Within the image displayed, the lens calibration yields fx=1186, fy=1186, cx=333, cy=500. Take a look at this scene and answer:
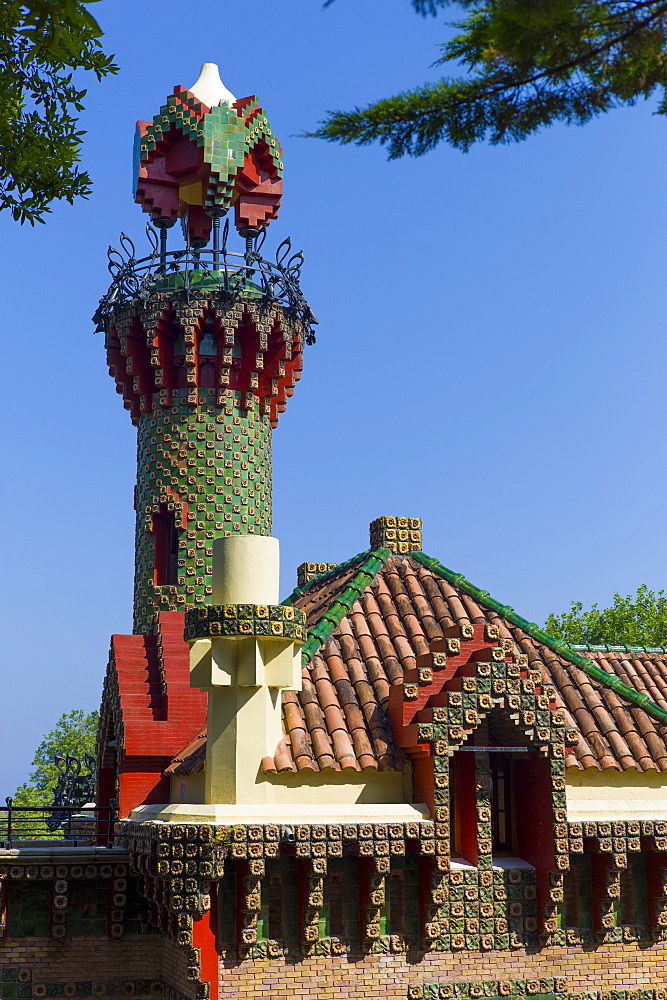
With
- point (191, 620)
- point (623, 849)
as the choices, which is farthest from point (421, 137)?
point (623, 849)

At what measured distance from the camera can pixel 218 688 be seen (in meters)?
15.3

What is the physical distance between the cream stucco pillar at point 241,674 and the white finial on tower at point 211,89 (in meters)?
12.6

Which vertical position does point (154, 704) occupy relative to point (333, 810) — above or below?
above

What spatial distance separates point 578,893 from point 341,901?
340 centimetres

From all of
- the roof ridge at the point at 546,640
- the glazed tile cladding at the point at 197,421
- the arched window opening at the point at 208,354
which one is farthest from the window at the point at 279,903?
the arched window opening at the point at 208,354

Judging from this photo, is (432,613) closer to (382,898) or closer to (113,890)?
(382,898)

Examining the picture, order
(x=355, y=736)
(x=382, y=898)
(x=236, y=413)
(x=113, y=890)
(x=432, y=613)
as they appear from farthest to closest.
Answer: (x=236, y=413) < (x=432, y=613) < (x=113, y=890) < (x=355, y=736) < (x=382, y=898)

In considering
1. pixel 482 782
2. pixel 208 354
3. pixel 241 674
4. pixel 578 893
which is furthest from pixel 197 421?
pixel 578 893

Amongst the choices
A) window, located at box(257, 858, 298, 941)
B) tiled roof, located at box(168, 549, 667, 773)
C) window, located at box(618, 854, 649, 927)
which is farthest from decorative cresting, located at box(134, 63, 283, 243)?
window, located at box(618, 854, 649, 927)

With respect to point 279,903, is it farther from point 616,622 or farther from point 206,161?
point 616,622

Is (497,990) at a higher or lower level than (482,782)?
lower

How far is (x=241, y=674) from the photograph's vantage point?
15.2m

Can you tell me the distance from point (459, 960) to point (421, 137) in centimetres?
1171

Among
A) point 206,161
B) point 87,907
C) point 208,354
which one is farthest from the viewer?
point 206,161
